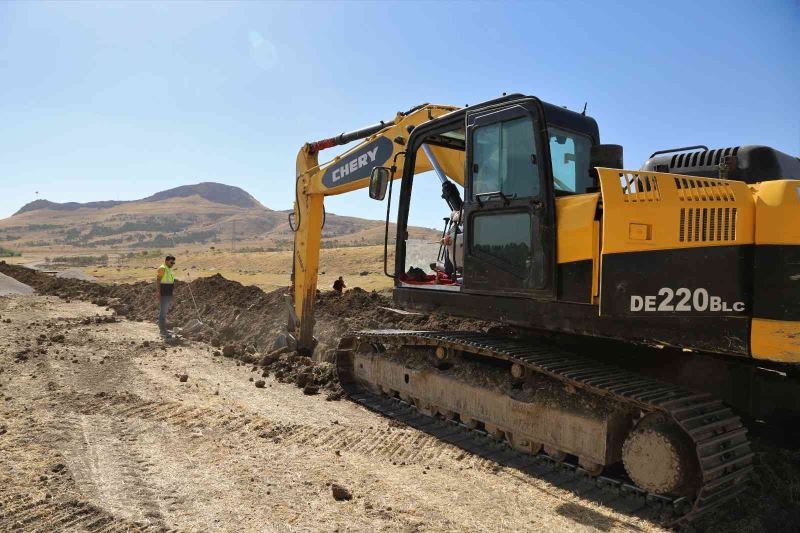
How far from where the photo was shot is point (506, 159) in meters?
4.77

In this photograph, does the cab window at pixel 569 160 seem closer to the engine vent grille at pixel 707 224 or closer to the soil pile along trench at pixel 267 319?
the engine vent grille at pixel 707 224

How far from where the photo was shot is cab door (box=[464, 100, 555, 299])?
14.5 ft

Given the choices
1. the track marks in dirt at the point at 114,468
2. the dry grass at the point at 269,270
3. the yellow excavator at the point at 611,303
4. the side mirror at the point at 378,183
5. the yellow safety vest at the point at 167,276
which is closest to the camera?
the yellow excavator at the point at 611,303

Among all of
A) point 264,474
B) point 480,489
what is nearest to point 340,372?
point 264,474

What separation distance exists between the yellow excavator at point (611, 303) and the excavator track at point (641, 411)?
0.02m

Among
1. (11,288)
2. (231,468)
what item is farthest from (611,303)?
(11,288)

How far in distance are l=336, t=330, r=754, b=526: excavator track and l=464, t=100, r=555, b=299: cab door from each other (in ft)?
1.85

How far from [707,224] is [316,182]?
5.86 metres

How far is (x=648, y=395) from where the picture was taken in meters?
3.76

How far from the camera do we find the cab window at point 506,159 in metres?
4.56

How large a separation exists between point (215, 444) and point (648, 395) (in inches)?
140

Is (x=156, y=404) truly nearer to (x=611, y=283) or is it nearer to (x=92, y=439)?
(x=92, y=439)


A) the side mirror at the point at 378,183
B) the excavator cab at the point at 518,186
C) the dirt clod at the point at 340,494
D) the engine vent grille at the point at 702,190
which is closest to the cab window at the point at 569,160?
the excavator cab at the point at 518,186

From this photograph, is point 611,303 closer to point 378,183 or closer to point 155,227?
point 378,183
